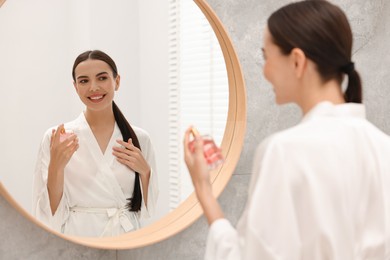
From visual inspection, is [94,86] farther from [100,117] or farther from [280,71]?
[280,71]

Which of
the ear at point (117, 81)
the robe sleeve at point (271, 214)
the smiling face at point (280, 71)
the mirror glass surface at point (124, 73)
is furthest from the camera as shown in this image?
the ear at point (117, 81)

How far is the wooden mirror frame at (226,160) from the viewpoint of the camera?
144cm

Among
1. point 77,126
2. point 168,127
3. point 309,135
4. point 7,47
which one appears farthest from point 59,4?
point 309,135

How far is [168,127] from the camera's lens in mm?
1484

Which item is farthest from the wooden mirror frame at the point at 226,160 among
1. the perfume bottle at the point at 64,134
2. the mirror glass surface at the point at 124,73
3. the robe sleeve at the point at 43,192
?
the perfume bottle at the point at 64,134

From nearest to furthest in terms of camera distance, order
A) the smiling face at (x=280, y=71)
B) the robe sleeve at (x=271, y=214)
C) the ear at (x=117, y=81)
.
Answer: the robe sleeve at (x=271, y=214) → the smiling face at (x=280, y=71) → the ear at (x=117, y=81)

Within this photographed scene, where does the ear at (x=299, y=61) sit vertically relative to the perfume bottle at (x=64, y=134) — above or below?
above

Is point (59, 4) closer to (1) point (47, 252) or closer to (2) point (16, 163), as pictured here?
(2) point (16, 163)

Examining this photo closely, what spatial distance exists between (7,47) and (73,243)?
506 mm

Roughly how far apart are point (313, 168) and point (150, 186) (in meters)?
0.68

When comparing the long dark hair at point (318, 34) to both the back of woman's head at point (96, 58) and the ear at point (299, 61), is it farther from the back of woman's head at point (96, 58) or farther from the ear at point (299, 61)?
the back of woman's head at point (96, 58)

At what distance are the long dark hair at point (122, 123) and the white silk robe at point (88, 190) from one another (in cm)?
1

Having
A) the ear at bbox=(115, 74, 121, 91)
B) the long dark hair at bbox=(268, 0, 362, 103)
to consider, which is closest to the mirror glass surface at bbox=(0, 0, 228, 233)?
the ear at bbox=(115, 74, 121, 91)

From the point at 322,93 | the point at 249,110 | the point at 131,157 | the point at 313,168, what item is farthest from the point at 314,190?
the point at 249,110
